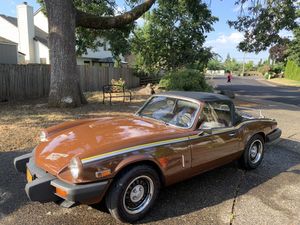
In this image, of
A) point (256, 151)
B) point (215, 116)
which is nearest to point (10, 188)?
point (215, 116)

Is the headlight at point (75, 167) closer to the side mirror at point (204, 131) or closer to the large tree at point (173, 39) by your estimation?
the side mirror at point (204, 131)

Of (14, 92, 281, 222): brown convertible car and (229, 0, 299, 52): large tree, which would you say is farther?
(229, 0, 299, 52): large tree

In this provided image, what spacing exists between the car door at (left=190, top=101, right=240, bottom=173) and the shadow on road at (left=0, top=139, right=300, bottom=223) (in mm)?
353

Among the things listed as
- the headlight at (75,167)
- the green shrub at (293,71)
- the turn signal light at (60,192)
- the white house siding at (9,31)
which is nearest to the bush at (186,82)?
the headlight at (75,167)

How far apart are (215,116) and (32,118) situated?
231 inches

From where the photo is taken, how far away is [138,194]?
371 cm

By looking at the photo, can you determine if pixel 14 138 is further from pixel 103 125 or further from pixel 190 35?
pixel 190 35

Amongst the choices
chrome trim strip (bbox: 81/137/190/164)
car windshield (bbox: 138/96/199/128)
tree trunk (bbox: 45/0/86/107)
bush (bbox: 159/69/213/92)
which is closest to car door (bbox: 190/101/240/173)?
car windshield (bbox: 138/96/199/128)

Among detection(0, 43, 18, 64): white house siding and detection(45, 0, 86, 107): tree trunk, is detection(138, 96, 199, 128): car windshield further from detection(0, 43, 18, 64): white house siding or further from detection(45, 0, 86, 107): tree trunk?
detection(0, 43, 18, 64): white house siding

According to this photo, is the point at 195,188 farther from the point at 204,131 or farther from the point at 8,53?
the point at 8,53

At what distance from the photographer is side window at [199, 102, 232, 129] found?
4.57 metres

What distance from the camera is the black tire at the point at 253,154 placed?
5402 millimetres

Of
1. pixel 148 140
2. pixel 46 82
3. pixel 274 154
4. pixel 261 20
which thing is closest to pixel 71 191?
pixel 148 140

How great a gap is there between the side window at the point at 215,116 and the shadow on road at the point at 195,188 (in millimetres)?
925
